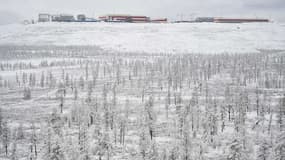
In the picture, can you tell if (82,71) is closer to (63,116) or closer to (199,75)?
(199,75)

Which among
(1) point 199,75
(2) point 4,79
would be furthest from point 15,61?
(1) point 199,75

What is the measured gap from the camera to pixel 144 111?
74812 mm

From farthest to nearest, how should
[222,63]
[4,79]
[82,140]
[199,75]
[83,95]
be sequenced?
[222,63] < [199,75] < [4,79] < [83,95] < [82,140]

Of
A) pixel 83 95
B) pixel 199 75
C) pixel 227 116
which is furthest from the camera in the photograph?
→ pixel 199 75

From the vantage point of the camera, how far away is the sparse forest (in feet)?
176

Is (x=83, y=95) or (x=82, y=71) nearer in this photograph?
(x=83, y=95)

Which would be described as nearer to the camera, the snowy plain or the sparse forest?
the sparse forest

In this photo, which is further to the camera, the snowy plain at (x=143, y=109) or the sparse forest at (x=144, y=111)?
the snowy plain at (x=143, y=109)

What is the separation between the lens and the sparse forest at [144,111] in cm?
5350

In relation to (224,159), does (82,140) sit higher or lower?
higher

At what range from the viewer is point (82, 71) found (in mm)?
141125

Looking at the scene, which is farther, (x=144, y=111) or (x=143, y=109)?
(x=143, y=109)

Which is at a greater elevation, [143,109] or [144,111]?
[144,111]

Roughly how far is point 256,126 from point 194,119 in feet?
43.5
